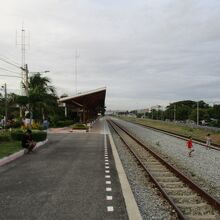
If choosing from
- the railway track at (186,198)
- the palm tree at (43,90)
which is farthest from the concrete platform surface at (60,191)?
the palm tree at (43,90)

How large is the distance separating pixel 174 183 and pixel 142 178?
1.27 m

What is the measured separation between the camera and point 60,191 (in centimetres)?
1001

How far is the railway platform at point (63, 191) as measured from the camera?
309 inches

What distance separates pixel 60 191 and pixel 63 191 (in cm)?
7

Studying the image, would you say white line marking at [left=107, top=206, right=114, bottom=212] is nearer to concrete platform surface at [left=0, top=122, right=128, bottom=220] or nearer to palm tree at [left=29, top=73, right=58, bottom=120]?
concrete platform surface at [left=0, top=122, right=128, bottom=220]

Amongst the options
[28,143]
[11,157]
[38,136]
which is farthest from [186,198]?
[38,136]

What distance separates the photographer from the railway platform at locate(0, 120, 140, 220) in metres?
7.84

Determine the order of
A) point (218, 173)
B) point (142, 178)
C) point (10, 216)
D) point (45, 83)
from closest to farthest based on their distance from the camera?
point (10, 216) < point (142, 178) < point (218, 173) < point (45, 83)

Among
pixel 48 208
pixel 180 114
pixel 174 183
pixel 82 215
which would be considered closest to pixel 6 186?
pixel 48 208

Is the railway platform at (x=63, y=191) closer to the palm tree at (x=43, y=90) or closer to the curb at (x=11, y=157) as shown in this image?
the curb at (x=11, y=157)

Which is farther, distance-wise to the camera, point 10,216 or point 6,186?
point 6,186

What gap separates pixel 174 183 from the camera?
1211 centimetres

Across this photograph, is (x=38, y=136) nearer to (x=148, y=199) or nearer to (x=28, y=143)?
(x=28, y=143)

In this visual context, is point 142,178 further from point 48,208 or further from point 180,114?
point 180,114
